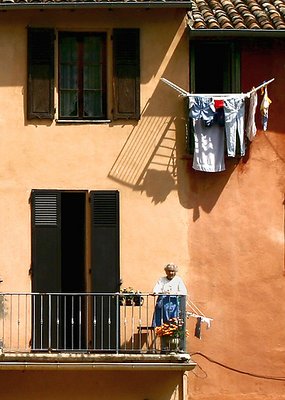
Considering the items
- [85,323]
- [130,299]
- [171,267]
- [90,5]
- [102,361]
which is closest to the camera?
[102,361]

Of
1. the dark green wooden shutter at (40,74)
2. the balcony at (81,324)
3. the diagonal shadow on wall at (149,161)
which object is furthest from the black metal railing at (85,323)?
the dark green wooden shutter at (40,74)

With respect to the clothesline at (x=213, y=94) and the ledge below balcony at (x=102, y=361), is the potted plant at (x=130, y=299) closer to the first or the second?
the ledge below balcony at (x=102, y=361)

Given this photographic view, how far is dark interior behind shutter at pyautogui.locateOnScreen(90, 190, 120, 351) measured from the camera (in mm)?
34500

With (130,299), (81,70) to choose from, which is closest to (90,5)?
(81,70)

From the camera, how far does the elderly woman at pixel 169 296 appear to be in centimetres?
3397

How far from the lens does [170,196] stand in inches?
1380

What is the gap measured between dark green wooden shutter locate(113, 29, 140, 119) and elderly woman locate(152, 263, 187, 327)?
307cm

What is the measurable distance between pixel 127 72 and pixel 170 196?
2.44 m

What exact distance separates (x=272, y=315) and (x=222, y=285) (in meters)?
1.07

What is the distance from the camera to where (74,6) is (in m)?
34.6

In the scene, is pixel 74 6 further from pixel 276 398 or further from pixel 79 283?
pixel 276 398

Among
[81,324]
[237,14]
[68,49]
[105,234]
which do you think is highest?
[237,14]

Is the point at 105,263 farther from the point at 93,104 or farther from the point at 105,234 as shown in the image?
the point at 93,104

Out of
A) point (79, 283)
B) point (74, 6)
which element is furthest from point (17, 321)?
point (74, 6)
